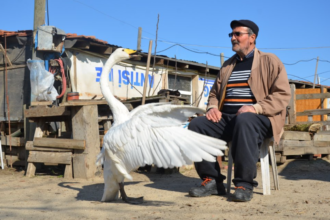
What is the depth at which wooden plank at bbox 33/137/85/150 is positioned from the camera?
6.58m

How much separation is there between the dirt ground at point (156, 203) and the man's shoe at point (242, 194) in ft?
0.20

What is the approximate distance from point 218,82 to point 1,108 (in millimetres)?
7158

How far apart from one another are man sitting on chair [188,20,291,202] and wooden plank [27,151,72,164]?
3115mm

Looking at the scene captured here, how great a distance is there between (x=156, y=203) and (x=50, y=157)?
353cm

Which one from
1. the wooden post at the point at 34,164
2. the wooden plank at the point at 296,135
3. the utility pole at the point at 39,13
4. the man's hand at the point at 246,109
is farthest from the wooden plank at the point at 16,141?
the man's hand at the point at 246,109

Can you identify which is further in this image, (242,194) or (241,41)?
(241,41)

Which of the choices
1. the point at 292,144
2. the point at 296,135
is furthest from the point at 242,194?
the point at 296,135

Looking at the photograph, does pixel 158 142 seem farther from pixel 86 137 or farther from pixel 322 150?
pixel 322 150

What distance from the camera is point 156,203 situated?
418cm

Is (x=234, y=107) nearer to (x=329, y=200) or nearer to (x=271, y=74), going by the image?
(x=271, y=74)

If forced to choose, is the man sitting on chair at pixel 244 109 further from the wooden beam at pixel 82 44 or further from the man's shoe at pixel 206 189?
the wooden beam at pixel 82 44

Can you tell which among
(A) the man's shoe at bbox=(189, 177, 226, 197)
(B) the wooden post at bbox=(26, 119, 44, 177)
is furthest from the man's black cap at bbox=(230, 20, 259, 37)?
(B) the wooden post at bbox=(26, 119, 44, 177)

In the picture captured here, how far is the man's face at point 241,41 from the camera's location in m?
4.48

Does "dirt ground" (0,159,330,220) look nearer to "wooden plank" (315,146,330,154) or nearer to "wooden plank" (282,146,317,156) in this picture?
"wooden plank" (282,146,317,156)
